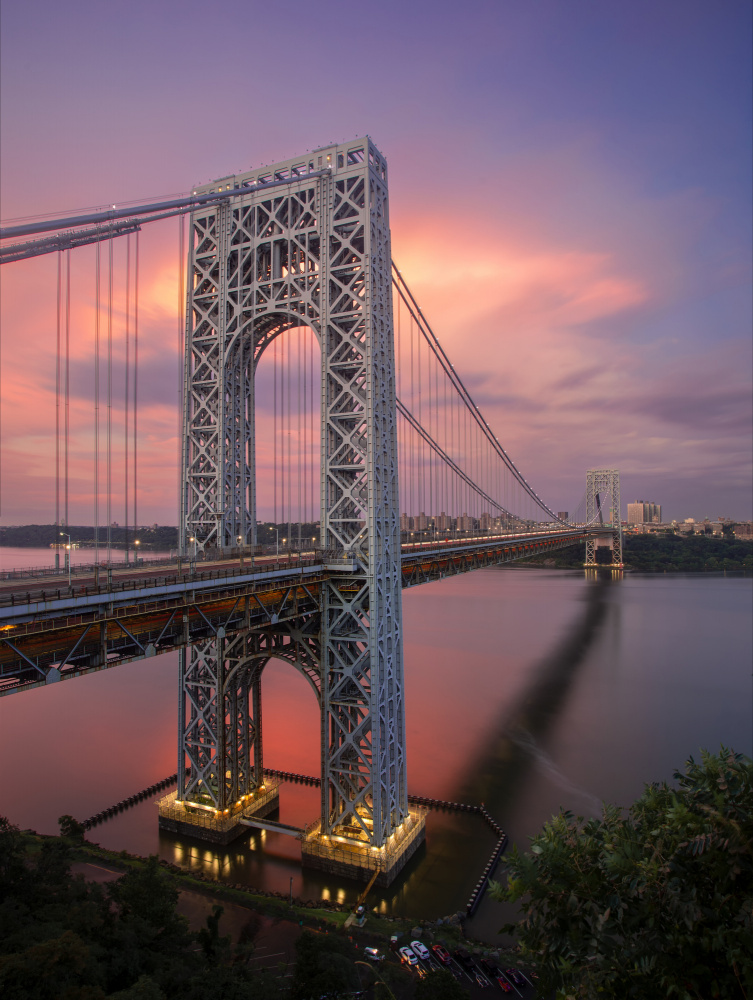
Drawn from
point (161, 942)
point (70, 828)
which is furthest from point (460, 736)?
point (161, 942)

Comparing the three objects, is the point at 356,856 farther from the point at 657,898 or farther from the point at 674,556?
the point at 674,556

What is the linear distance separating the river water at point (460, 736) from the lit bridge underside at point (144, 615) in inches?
276

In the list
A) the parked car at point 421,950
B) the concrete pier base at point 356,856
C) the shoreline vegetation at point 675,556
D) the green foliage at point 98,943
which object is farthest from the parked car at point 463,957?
the shoreline vegetation at point 675,556

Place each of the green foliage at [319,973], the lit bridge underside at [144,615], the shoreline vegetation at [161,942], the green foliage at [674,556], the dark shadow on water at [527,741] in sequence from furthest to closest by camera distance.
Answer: the green foliage at [674,556]
the dark shadow on water at [527,741]
the green foliage at [319,973]
the lit bridge underside at [144,615]
the shoreline vegetation at [161,942]

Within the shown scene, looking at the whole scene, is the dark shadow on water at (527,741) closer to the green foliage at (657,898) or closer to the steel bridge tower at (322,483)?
the steel bridge tower at (322,483)

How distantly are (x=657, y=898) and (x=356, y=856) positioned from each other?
12.5m

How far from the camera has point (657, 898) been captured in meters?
4.63

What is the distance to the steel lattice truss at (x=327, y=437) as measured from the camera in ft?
50.4

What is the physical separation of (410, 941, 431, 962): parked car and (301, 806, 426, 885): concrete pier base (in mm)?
2432

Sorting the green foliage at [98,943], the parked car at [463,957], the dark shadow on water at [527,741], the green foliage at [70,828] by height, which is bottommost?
the dark shadow on water at [527,741]

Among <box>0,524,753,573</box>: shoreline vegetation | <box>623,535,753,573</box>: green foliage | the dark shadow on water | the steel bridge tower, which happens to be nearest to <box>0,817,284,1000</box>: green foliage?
the steel bridge tower

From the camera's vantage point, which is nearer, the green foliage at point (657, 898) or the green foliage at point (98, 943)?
the green foliage at point (657, 898)

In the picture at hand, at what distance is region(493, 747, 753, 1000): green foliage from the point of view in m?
4.25

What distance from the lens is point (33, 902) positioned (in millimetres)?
10609
